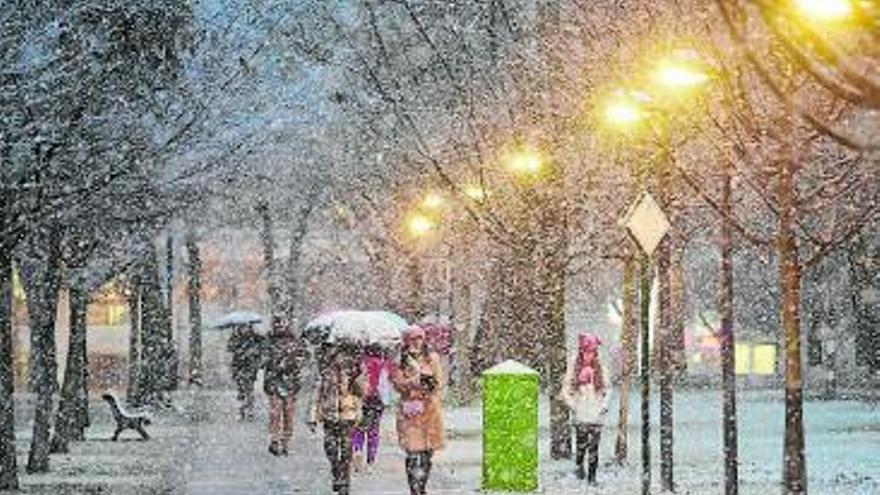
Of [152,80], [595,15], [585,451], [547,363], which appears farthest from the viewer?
[547,363]

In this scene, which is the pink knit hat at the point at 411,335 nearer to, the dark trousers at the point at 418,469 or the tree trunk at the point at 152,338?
the dark trousers at the point at 418,469

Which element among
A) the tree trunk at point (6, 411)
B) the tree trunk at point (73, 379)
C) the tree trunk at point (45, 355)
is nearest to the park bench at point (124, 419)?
the tree trunk at point (73, 379)

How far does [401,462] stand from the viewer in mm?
28688

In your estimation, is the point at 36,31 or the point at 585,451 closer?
the point at 36,31

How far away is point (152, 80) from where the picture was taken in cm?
2191

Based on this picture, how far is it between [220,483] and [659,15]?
26.7ft

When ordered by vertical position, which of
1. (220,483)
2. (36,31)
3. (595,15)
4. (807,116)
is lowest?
(220,483)

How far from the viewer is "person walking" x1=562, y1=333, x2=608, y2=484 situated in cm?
2369

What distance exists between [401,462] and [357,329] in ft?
7.03

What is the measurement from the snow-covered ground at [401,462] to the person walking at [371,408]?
371 mm

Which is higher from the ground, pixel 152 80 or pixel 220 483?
pixel 152 80

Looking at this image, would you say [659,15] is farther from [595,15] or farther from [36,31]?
[36,31]

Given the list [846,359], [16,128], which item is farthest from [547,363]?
[846,359]

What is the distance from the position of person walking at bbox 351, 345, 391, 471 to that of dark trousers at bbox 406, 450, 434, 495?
14.6ft
